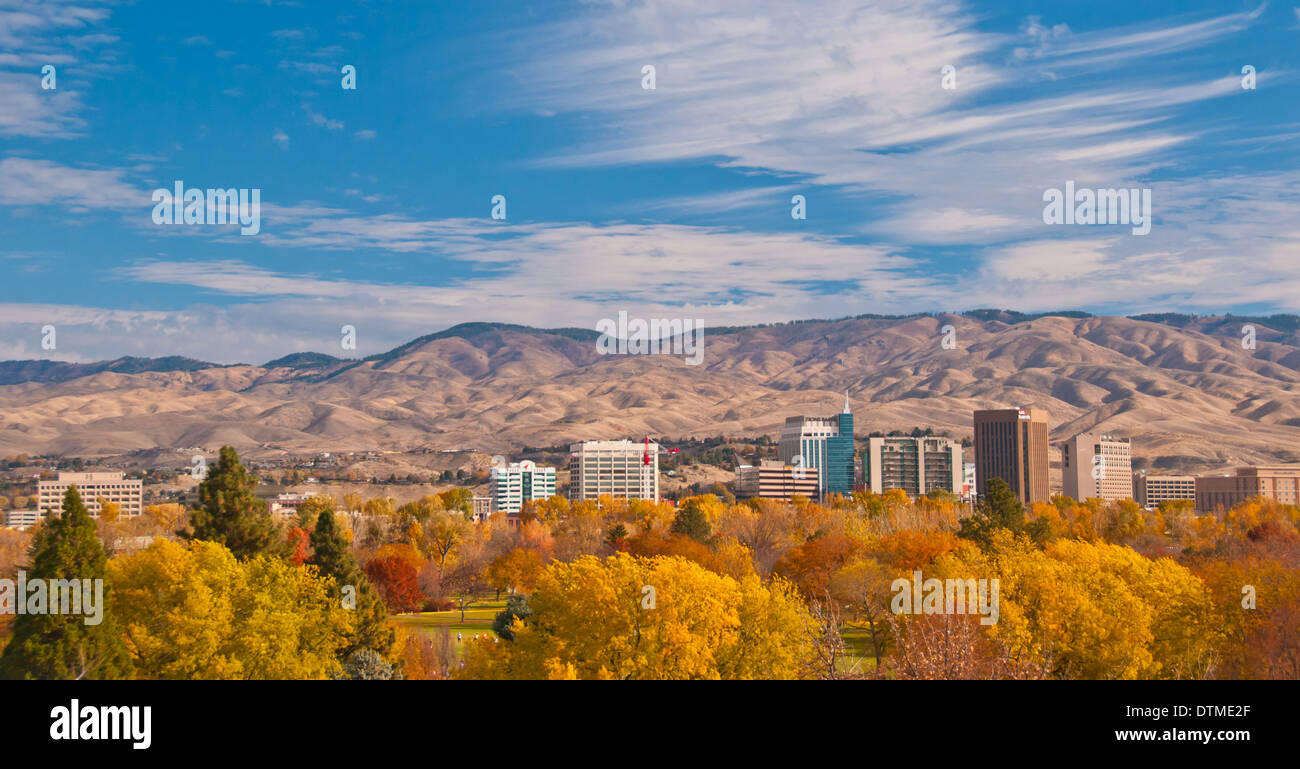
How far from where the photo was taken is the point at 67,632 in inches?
1470

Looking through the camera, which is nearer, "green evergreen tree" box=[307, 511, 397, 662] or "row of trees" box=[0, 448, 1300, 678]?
"row of trees" box=[0, 448, 1300, 678]

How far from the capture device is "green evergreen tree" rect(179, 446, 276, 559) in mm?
53625

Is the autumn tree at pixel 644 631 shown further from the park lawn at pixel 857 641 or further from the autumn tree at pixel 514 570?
the autumn tree at pixel 514 570

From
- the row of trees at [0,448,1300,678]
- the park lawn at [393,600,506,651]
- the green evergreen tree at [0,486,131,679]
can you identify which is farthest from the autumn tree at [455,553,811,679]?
the park lawn at [393,600,506,651]

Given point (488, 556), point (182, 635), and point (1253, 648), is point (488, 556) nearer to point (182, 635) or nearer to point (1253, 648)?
point (182, 635)

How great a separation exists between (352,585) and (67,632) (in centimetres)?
1450

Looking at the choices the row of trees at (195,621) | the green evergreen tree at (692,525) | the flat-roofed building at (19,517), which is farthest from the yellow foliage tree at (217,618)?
the flat-roofed building at (19,517)

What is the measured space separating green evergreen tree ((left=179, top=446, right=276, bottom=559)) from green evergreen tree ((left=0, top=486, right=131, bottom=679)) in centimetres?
1216

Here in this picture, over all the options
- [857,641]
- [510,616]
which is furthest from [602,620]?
[857,641]

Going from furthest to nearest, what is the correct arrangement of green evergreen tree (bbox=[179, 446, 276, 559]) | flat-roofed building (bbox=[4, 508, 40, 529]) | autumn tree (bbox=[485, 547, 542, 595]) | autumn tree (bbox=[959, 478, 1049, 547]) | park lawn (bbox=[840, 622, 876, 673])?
flat-roofed building (bbox=[4, 508, 40, 529]) → autumn tree (bbox=[485, 547, 542, 595]) → autumn tree (bbox=[959, 478, 1049, 547]) → park lawn (bbox=[840, 622, 876, 673]) → green evergreen tree (bbox=[179, 446, 276, 559])

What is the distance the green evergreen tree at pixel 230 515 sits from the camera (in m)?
53.6

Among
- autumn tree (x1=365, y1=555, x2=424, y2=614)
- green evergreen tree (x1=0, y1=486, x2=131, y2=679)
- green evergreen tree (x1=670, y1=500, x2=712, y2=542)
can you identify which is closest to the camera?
green evergreen tree (x1=0, y1=486, x2=131, y2=679)

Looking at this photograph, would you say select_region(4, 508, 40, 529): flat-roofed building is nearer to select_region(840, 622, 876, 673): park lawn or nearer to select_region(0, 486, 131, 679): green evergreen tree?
select_region(840, 622, 876, 673): park lawn

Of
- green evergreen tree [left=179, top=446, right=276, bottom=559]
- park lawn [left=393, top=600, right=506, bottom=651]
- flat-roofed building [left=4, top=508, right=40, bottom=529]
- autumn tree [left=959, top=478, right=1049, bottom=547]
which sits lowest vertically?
park lawn [left=393, top=600, right=506, bottom=651]
